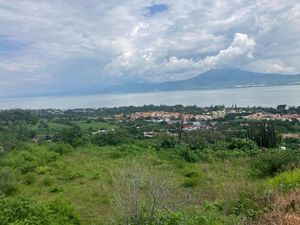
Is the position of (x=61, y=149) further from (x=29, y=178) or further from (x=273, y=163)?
(x=273, y=163)

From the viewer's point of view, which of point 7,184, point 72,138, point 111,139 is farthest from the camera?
point 111,139

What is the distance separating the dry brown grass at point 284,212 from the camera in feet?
13.2

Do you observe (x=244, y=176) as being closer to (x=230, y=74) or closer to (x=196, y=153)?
(x=196, y=153)

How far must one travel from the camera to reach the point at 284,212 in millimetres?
4465

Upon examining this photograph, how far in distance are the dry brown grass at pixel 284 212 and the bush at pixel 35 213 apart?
3065 millimetres

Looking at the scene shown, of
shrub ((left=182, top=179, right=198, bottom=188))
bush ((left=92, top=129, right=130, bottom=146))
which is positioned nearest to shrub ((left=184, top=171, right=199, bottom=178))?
shrub ((left=182, top=179, right=198, bottom=188))

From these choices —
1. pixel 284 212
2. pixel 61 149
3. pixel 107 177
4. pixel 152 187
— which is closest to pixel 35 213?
pixel 152 187

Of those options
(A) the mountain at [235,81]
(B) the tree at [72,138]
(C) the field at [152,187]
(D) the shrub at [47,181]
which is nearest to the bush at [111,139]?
(B) the tree at [72,138]

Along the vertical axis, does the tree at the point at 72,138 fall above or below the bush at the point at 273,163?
below

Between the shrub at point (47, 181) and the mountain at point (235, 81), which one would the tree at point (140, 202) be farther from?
the mountain at point (235, 81)

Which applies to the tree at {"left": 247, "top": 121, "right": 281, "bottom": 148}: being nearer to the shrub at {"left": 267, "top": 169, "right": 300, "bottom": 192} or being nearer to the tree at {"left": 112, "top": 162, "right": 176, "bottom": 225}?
the shrub at {"left": 267, "top": 169, "right": 300, "bottom": 192}

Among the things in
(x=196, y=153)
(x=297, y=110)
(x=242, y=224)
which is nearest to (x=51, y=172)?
(x=196, y=153)

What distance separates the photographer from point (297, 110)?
50.6 m

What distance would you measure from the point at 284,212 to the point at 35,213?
12.1 feet
